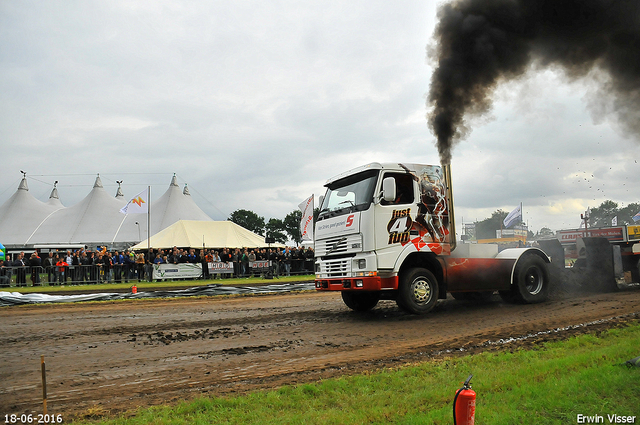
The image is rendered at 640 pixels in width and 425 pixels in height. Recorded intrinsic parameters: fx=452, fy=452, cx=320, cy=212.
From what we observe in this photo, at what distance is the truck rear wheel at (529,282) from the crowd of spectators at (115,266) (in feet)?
50.5

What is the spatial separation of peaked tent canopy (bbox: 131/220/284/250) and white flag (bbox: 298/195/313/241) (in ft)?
25.0

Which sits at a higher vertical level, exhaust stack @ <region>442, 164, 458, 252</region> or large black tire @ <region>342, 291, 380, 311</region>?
exhaust stack @ <region>442, 164, 458, 252</region>

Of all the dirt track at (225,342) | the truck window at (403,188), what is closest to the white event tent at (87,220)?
the dirt track at (225,342)

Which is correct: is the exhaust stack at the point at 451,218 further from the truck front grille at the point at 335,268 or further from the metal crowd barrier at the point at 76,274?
the metal crowd barrier at the point at 76,274

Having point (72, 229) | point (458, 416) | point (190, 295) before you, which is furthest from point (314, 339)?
point (72, 229)

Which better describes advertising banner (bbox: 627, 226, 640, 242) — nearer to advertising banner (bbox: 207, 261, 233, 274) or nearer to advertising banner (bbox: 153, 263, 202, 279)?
advertising banner (bbox: 207, 261, 233, 274)

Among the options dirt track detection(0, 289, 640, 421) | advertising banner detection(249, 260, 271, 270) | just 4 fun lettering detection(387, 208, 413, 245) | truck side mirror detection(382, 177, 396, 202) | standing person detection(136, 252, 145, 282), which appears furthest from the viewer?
advertising banner detection(249, 260, 271, 270)

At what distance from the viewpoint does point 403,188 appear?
31.4 ft

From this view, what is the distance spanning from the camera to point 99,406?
4.65 meters

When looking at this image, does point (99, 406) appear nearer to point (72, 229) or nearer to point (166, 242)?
point (166, 242)

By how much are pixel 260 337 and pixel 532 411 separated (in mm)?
5044

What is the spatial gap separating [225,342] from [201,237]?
26.2 m

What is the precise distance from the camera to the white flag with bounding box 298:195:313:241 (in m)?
26.1

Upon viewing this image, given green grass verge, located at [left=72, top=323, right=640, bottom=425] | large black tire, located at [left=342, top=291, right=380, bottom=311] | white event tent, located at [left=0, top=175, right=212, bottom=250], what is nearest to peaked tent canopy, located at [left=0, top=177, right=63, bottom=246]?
white event tent, located at [left=0, top=175, right=212, bottom=250]
